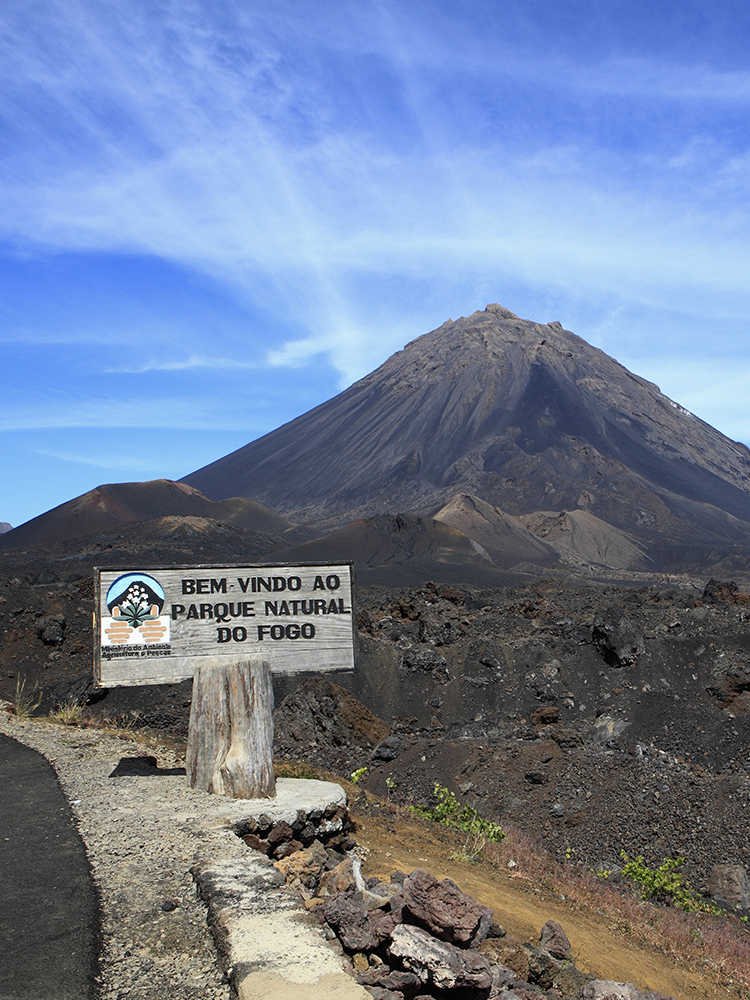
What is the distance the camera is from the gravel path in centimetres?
377

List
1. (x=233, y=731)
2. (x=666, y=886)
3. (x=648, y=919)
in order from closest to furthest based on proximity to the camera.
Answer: (x=233, y=731), (x=648, y=919), (x=666, y=886)

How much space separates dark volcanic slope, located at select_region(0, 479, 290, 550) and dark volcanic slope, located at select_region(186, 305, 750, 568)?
15.3 m

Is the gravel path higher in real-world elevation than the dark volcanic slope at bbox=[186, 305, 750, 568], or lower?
lower

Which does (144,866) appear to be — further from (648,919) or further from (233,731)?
(648,919)

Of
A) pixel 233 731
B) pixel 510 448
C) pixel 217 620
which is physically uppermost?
pixel 510 448

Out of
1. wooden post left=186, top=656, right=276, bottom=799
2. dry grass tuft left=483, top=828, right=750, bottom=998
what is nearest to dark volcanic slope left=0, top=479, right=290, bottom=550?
dry grass tuft left=483, top=828, right=750, bottom=998

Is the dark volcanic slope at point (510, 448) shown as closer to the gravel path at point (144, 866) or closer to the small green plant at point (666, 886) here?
the small green plant at point (666, 886)

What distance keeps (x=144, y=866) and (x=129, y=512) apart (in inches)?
3241

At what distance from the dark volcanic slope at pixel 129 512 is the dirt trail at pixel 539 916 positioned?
237 ft

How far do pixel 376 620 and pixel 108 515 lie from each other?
6194 cm

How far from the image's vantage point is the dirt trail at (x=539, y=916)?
5.59m

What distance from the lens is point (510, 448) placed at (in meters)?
116

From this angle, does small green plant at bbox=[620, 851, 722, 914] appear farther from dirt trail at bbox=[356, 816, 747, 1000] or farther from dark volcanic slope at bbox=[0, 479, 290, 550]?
dark volcanic slope at bbox=[0, 479, 290, 550]

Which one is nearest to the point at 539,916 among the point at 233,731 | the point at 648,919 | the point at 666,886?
the point at 648,919
